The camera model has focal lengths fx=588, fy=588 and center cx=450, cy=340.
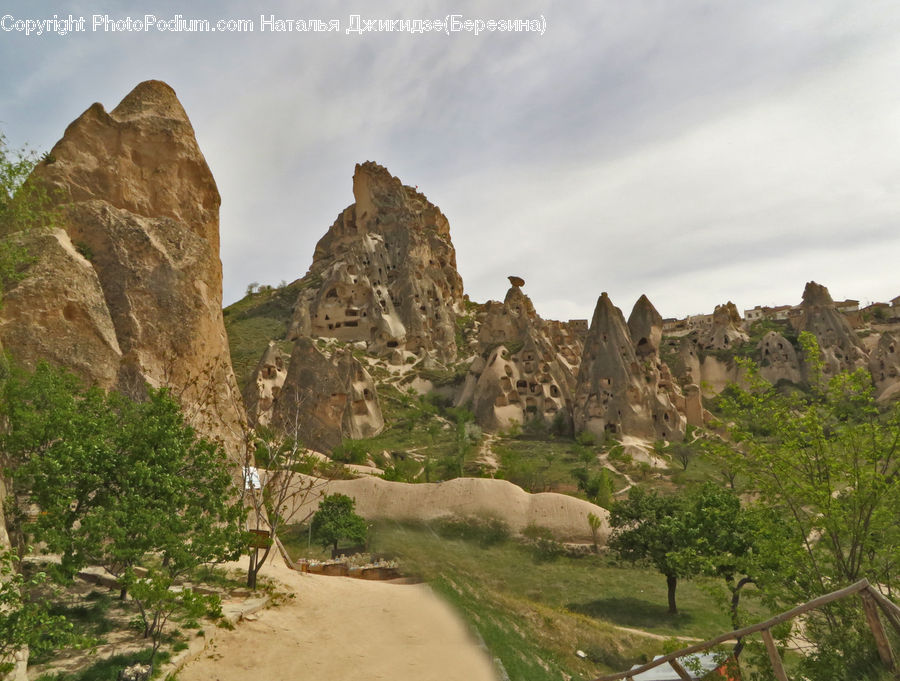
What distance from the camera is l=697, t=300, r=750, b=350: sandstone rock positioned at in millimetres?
71375

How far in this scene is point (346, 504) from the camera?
74.0ft

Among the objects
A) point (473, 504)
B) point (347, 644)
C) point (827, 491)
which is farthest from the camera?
point (473, 504)

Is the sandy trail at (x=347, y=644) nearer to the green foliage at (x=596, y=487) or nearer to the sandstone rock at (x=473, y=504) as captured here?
the sandstone rock at (x=473, y=504)

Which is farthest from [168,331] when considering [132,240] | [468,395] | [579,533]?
[468,395]

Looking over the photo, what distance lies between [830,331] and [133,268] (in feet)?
216

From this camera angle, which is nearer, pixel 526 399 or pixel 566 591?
pixel 566 591

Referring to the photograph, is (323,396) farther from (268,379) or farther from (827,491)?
(827,491)

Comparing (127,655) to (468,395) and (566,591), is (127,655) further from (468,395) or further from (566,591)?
(468,395)

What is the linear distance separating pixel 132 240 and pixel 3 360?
7477mm

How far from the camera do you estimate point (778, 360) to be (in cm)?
6253

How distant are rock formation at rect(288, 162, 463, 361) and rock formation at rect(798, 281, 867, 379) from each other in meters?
38.5

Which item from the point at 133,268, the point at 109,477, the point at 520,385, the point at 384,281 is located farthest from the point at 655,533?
the point at 384,281

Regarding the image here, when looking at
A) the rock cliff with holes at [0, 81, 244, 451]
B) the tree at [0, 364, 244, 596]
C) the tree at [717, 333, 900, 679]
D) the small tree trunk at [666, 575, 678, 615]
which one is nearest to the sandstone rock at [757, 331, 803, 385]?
the small tree trunk at [666, 575, 678, 615]

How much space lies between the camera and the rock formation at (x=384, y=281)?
62.3 meters
